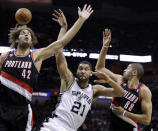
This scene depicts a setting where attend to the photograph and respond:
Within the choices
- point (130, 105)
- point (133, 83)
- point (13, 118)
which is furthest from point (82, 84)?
point (13, 118)

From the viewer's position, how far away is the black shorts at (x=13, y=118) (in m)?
3.21

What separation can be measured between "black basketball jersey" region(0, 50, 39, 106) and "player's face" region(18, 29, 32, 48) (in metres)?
0.19

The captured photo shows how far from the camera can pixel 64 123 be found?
3.76m

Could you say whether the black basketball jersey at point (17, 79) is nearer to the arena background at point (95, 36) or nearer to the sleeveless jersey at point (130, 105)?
the sleeveless jersey at point (130, 105)

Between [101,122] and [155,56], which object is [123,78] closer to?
[101,122]

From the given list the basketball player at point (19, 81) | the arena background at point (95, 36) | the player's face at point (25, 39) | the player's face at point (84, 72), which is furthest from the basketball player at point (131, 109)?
the arena background at point (95, 36)

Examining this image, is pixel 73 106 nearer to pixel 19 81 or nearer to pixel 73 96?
pixel 73 96

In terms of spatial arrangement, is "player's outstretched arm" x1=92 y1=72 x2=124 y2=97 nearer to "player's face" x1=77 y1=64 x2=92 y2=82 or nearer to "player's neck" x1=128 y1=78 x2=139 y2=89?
"player's face" x1=77 y1=64 x2=92 y2=82

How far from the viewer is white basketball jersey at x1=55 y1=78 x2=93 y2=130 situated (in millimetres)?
3797

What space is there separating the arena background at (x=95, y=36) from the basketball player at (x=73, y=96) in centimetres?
1125

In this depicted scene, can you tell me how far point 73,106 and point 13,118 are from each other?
0.95 m

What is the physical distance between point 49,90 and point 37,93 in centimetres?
102

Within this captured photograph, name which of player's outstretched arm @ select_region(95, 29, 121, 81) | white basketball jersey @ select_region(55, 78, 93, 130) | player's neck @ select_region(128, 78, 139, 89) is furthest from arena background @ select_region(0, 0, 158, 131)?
Answer: white basketball jersey @ select_region(55, 78, 93, 130)

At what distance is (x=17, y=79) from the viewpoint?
3.43 meters
